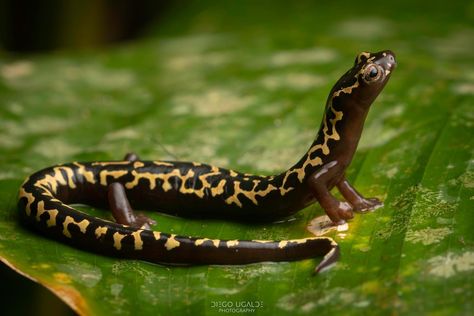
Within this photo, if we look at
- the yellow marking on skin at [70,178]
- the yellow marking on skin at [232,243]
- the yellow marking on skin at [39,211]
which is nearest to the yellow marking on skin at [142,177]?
the yellow marking on skin at [70,178]

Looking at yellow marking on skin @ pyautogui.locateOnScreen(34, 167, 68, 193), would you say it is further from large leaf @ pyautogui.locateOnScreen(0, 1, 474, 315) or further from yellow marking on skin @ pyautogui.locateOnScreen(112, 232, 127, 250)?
yellow marking on skin @ pyautogui.locateOnScreen(112, 232, 127, 250)

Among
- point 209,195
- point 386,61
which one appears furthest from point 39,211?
point 386,61

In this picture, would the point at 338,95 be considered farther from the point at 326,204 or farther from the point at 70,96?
the point at 70,96

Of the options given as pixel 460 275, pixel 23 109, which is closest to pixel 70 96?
pixel 23 109

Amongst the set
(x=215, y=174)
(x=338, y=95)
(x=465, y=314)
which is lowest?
(x=465, y=314)

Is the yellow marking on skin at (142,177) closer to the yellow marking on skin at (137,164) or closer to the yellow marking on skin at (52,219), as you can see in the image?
the yellow marking on skin at (137,164)

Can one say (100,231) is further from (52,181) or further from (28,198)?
(52,181)

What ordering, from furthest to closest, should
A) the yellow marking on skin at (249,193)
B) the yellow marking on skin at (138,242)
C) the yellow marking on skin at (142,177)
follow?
the yellow marking on skin at (142,177), the yellow marking on skin at (249,193), the yellow marking on skin at (138,242)
